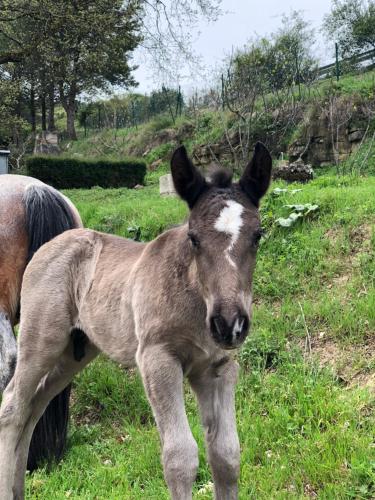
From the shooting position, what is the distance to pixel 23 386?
3.25 meters

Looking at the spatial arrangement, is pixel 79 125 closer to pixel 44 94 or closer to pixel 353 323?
pixel 44 94

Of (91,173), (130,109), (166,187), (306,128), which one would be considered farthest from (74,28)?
(130,109)

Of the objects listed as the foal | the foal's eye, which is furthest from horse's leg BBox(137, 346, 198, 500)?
the foal's eye

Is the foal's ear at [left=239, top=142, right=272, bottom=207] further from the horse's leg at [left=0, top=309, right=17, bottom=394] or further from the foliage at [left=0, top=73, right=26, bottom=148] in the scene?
the foliage at [left=0, top=73, right=26, bottom=148]

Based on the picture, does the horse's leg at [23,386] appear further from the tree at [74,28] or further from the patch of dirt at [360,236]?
the tree at [74,28]

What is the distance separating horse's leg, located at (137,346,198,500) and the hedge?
1698 cm

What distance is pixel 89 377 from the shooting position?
536 centimetres

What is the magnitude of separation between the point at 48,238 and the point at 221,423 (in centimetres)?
248

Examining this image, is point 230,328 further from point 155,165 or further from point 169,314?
point 155,165

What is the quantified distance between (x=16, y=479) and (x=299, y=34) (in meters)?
23.4

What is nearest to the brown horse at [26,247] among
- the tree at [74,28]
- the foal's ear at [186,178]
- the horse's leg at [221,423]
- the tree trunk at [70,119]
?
the horse's leg at [221,423]

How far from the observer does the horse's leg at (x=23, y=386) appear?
10.3 feet

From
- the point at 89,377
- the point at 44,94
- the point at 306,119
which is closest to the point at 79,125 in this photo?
the point at 44,94

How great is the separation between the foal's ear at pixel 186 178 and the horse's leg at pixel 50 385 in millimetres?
1346
